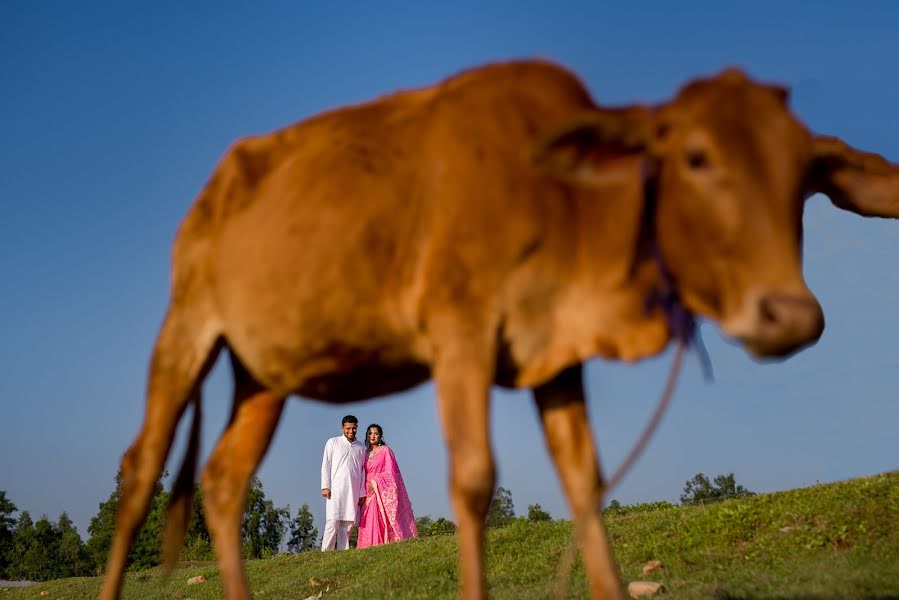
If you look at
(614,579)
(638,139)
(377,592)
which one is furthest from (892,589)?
(377,592)

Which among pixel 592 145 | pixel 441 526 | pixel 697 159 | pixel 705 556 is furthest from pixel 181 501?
pixel 441 526

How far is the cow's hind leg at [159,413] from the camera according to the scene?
481cm

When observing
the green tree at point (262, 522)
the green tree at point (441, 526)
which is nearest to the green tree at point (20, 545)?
the green tree at point (262, 522)

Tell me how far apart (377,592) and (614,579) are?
6766mm

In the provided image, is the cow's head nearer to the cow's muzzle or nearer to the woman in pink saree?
the cow's muzzle

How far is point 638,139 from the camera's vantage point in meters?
3.56

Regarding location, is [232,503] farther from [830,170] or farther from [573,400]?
[830,170]

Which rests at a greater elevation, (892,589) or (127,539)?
(127,539)

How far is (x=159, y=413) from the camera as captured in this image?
16.0 feet

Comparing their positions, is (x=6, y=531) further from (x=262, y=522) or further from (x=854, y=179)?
(x=854, y=179)

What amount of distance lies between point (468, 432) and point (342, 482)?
48.1ft

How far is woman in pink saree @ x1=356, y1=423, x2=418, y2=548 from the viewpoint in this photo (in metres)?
17.6

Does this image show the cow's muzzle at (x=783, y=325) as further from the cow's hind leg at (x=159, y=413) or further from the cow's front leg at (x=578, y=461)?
the cow's hind leg at (x=159, y=413)

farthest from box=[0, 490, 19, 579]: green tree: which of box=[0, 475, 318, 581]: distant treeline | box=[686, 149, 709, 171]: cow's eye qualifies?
box=[686, 149, 709, 171]: cow's eye
